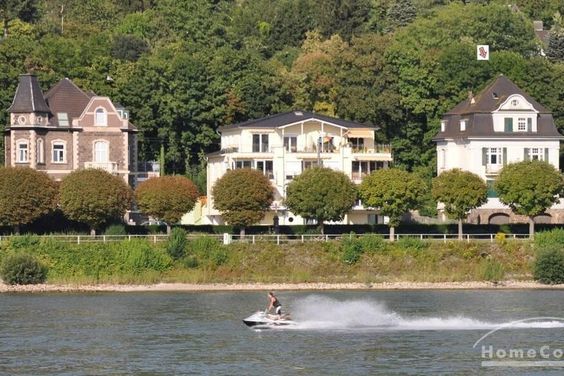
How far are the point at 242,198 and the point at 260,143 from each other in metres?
13.3

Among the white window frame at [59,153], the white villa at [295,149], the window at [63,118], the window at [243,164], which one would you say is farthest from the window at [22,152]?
the window at [243,164]

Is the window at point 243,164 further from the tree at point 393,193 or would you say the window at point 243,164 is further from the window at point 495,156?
the window at point 495,156

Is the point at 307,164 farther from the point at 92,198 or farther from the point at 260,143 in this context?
the point at 92,198

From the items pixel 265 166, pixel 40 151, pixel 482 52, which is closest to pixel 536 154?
pixel 482 52

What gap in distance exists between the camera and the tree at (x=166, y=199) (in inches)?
3858

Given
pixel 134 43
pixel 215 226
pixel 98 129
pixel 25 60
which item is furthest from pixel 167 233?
pixel 134 43

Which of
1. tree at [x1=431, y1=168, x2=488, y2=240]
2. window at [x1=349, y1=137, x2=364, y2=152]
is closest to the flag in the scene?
window at [x1=349, y1=137, x2=364, y2=152]

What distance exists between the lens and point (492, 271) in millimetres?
92875

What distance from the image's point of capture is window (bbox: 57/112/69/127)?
10750cm

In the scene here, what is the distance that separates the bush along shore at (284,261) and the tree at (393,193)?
172 inches

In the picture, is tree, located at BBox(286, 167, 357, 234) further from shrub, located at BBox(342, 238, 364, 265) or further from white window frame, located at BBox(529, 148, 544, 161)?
white window frame, located at BBox(529, 148, 544, 161)

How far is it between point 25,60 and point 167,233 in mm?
24940

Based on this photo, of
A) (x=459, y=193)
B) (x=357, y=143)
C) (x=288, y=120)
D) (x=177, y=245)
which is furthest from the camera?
(x=357, y=143)

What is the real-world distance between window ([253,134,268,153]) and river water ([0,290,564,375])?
25.5 m
